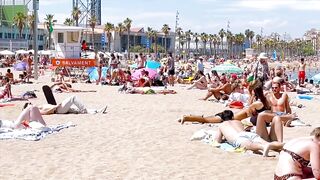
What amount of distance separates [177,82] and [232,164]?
20625 mm

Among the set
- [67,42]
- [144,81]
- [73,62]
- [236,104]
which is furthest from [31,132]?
[67,42]

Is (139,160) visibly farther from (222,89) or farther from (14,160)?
(222,89)

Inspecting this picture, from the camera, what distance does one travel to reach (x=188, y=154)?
774cm

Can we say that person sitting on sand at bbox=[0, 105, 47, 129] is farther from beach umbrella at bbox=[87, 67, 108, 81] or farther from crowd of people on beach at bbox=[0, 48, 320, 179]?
beach umbrella at bbox=[87, 67, 108, 81]

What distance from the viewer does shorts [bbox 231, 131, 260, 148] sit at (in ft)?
25.1

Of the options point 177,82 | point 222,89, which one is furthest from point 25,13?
point 222,89

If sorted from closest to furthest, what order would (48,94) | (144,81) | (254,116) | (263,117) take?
(263,117) → (254,116) → (48,94) → (144,81)

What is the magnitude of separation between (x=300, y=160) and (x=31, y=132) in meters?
5.49

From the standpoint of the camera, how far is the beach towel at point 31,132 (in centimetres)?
909

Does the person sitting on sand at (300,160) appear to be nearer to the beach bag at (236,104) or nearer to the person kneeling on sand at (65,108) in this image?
the person kneeling on sand at (65,108)

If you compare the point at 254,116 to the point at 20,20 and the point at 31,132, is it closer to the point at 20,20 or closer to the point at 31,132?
the point at 31,132

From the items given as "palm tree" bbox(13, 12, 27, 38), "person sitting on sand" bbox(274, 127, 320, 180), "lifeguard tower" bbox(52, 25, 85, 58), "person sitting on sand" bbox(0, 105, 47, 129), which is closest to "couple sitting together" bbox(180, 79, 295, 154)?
"person sitting on sand" bbox(274, 127, 320, 180)

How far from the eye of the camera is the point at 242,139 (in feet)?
25.5

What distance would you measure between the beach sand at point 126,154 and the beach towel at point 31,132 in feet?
0.53
